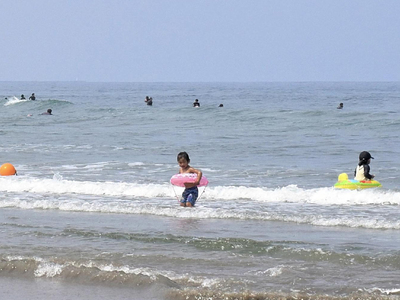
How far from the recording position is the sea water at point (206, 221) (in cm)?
718

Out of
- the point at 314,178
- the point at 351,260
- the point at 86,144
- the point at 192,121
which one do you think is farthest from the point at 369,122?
the point at 351,260

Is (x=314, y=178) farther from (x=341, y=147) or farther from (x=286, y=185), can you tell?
(x=341, y=147)

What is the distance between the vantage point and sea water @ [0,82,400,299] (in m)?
7.18

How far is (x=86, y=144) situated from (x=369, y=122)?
14.8 meters

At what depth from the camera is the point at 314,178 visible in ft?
51.0

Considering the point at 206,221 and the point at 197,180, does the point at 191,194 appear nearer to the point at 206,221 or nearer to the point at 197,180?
the point at 197,180

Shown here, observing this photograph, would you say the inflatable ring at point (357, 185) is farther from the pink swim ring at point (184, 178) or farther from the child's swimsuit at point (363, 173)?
the pink swim ring at point (184, 178)

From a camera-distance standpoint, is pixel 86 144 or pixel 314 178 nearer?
pixel 314 178

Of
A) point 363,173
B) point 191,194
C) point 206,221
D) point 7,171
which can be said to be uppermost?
point 363,173

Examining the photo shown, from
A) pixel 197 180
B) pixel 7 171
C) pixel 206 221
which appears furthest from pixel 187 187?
pixel 7 171

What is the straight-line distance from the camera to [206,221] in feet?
34.5

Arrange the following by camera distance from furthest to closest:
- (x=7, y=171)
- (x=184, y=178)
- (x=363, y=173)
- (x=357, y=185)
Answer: (x=7, y=171), (x=363, y=173), (x=357, y=185), (x=184, y=178)

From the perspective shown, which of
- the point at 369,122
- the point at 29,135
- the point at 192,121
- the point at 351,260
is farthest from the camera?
the point at 192,121

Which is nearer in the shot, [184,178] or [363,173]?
[184,178]
